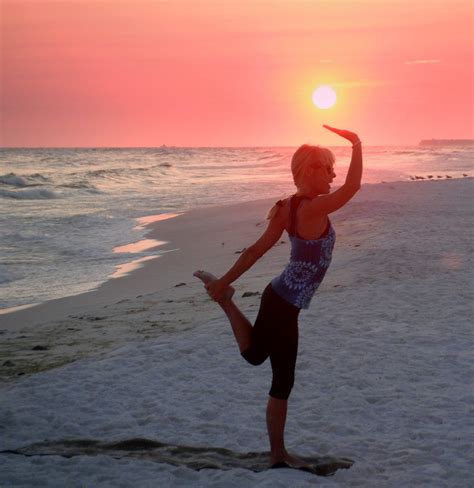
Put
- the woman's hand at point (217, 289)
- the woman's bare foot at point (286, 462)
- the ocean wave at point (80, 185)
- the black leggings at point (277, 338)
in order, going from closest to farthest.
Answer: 1. the black leggings at point (277, 338)
2. the woman's hand at point (217, 289)
3. the woman's bare foot at point (286, 462)
4. the ocean wave at point (80, 185)

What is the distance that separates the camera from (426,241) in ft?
46.1

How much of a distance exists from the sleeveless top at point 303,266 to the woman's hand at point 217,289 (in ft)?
1.13

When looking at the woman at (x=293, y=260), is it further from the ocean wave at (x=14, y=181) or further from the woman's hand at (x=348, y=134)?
the ocean wave at (x=14, y=181)

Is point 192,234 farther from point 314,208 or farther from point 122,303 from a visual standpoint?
point 314,208

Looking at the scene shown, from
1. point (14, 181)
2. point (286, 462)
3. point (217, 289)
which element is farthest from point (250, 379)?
point (14, 181)

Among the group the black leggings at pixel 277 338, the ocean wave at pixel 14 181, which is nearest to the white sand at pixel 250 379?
the black leggings at pixel 277 338

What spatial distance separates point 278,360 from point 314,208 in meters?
0.97

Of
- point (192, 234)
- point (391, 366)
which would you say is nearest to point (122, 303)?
point (391, 366)

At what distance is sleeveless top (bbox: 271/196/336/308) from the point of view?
15.5ft

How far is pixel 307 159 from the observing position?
466 cm

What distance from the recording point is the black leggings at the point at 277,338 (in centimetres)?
486

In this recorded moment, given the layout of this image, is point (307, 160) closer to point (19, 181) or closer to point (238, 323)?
point (238, 323)

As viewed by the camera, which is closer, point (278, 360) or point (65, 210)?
point (278, 360)

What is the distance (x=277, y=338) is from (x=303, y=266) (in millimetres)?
470
